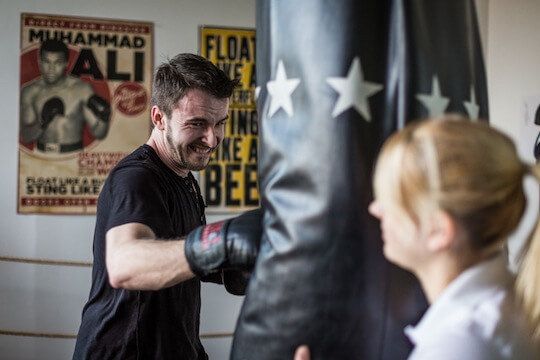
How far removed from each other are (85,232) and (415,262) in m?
3.76

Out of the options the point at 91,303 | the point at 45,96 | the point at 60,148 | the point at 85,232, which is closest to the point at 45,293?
the point at 85,232

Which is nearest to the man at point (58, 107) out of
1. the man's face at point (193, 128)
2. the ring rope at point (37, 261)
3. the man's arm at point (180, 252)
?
the ring rope at point (37, 261)

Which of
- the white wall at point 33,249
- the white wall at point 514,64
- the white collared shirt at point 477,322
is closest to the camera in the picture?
the white collared shirt at point 477,322

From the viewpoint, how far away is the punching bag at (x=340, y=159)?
104 cm

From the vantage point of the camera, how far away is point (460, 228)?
867 millimetres

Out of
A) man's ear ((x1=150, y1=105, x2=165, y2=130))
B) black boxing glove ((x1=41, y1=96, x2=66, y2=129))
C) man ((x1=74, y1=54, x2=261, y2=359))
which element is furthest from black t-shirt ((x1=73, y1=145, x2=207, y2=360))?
black boxing glove ((x1=41, y1=96, x2=66, y2=129))

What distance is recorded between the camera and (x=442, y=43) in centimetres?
110

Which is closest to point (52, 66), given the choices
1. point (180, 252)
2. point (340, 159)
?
point (180, 252)

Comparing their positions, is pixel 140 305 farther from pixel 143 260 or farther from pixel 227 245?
pixel 227 245

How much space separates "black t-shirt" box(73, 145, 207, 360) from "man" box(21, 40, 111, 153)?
8.43 feet

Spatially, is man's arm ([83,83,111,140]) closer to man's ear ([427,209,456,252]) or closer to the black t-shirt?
the black t-shirt

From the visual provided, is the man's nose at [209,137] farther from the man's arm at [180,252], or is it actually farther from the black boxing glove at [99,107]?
the black boxing glove at [99,107]

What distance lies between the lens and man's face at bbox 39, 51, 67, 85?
169 inches

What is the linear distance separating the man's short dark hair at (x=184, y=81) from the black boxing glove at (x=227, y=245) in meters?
0.86
